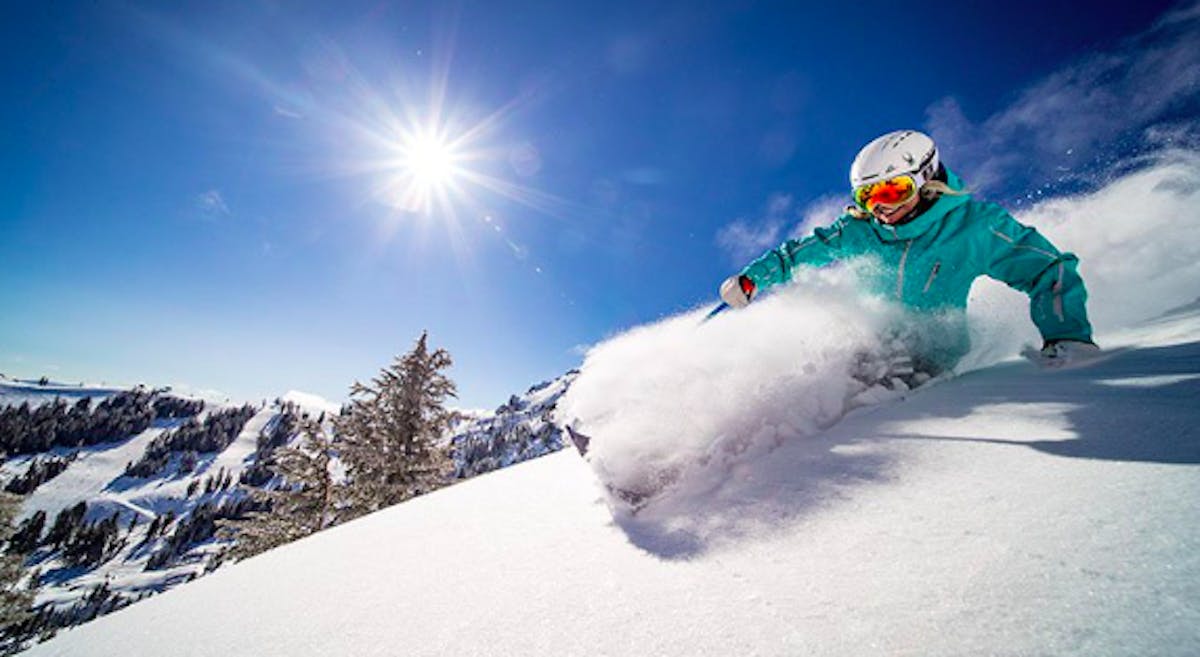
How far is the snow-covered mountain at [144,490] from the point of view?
100 m

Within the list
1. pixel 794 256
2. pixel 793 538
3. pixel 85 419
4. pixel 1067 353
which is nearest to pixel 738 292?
pixel 794 256

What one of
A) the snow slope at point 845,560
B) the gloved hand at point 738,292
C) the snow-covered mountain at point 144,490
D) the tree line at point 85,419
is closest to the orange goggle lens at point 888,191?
the gloved hand at point 738,292

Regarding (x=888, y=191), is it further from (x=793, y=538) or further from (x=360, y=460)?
(x=360, y=460)

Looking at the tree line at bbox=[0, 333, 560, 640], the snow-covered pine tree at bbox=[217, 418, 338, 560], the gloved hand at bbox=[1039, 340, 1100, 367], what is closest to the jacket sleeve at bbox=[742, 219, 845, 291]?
the gloved hand at bbox=[1039, 340, 1100, 367]

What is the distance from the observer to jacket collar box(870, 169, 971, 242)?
11.3ft

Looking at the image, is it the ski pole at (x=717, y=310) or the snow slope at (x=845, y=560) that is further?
the ski pole at (x=717, y=310)

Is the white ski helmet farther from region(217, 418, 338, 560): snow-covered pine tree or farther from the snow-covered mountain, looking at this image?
the snow-covered mountain

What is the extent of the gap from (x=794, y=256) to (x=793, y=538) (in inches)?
143

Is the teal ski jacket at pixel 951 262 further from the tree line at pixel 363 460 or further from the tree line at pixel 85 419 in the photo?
the tree line at pixel 85 419

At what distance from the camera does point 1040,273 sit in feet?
9.78

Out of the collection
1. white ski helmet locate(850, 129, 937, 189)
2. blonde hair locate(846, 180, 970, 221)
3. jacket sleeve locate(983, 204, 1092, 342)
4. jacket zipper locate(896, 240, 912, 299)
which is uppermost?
white ski helmet locate(850, 129, 937, 189)

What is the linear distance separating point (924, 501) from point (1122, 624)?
0.61 meters

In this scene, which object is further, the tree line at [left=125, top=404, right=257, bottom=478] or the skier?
the tree line at [left=125, top=404, right=257, bottom=478]

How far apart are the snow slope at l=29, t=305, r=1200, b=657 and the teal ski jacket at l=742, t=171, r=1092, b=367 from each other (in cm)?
57
